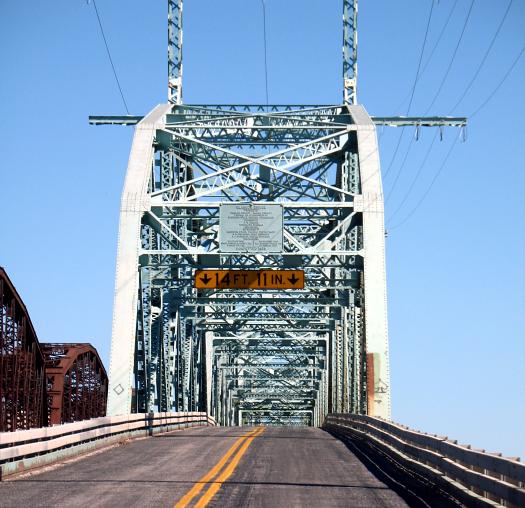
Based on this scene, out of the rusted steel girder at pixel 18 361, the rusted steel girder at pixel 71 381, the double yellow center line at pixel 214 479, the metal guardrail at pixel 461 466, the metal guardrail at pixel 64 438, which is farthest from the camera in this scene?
the rusted steel girder at pixel 71 381

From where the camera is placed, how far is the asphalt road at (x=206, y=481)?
1518 cm

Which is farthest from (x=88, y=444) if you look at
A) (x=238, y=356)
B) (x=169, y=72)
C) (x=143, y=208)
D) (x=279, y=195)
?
(x=238, y=356)

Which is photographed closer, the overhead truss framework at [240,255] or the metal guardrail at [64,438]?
the metal guardrail at [64,438]

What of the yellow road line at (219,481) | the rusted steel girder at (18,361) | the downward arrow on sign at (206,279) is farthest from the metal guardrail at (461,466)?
the rusted steel girder at (18,361)

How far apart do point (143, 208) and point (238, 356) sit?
4665 cm

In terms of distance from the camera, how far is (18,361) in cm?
5475

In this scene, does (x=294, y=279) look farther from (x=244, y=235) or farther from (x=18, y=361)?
(x=18, y=361)

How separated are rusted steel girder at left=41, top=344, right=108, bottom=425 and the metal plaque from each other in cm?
3199

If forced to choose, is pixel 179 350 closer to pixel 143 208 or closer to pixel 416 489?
pixel 143 208

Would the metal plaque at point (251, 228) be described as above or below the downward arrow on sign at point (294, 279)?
above

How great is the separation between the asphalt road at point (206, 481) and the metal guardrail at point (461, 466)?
100 cm

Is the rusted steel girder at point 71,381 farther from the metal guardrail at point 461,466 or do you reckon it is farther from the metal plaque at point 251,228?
the metal guardrail at point 461,466

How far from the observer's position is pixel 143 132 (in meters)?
39.9

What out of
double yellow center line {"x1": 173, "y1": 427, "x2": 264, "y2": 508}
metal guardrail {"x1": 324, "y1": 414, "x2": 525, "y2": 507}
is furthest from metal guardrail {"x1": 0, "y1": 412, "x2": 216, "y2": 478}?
metal guardrail {"x1": 324, "y1": 414, "x2": 525, "y2": 507}
